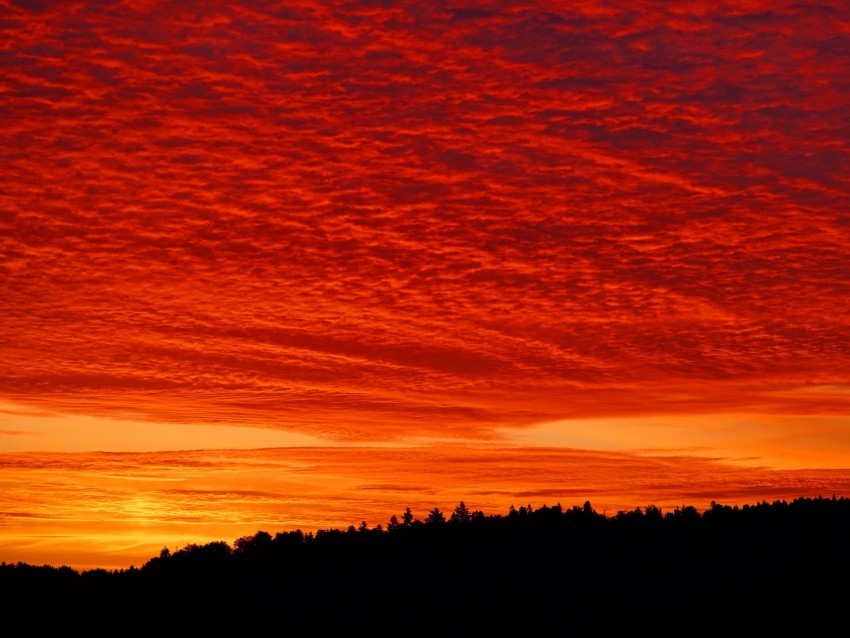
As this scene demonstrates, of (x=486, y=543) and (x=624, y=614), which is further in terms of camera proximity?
(x=486, y=543)

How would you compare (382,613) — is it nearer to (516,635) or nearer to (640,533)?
(516,635)

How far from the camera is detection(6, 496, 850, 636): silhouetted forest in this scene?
123562 mm

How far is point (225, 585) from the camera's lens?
158 m

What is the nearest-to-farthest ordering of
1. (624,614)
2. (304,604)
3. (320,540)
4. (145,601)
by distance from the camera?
(624,614)
(304,604)
(145,601)
(320,540)

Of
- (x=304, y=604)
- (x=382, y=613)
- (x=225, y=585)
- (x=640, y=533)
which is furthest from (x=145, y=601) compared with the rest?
(x=640, y=533)

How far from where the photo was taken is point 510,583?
455 feet

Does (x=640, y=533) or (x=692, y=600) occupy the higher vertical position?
(x=640, y=533)

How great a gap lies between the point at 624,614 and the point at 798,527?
27.6 metres

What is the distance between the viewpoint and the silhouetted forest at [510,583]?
124 meters

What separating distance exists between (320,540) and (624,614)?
206ft

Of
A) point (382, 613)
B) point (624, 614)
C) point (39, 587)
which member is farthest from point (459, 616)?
point (39, 587)

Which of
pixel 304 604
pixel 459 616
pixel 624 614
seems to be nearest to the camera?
pixel 624 614

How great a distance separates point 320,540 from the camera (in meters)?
173

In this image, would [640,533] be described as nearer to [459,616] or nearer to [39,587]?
[459,616]
